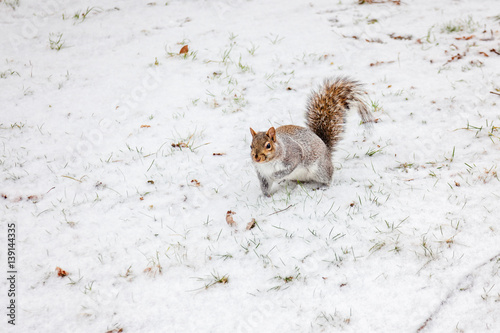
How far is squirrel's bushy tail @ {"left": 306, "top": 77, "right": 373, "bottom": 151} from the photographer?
330cm

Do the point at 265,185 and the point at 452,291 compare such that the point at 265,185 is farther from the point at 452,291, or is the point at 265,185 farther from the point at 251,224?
the point at 452,291

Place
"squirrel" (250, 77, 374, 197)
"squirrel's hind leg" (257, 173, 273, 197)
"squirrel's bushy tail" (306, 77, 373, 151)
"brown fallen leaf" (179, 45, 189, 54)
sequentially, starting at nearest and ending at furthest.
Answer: "squirrel" (250, 77, 374, 197) < "squirrel's hind leg" (257, 173, 273, 197) < "squirrel's bushy tail" (306, 77, 373, 151) < "brown fallen leaf" (179, 45, 189, 54)

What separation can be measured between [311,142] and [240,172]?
70 cm

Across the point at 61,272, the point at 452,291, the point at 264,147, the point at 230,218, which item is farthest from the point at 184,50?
the point at 452,291

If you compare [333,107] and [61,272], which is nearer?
[61,272]

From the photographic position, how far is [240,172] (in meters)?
3.47

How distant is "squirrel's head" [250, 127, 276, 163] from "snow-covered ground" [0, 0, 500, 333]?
418 mm

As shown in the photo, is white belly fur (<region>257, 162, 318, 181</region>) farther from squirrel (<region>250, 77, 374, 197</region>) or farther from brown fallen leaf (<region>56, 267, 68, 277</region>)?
brown fallen leaf (<region>56, 267, 68, 277</region>)

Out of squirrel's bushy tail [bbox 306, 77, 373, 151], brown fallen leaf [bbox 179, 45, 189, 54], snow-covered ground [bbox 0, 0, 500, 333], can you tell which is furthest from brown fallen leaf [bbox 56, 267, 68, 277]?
brown fallen leaf [bbox 179, 45, 189, 54]

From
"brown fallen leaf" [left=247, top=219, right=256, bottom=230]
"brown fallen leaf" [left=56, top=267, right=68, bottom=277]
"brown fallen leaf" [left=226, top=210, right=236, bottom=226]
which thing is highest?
"brown fallen leaf" [left=226, top=210, right=236, bottom=226]

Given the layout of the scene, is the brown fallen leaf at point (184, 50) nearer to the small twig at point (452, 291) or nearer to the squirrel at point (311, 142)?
the squirrel at point (311, 142)

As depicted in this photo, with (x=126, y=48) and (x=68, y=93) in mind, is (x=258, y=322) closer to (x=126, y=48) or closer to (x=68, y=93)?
(x=68, y=93)

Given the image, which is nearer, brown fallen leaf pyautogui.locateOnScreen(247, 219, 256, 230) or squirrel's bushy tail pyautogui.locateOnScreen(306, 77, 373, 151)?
brown fallen leaf pyautogui.locateOnScreen(247, 219, 256, 230)

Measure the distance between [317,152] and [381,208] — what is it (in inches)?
26.7
